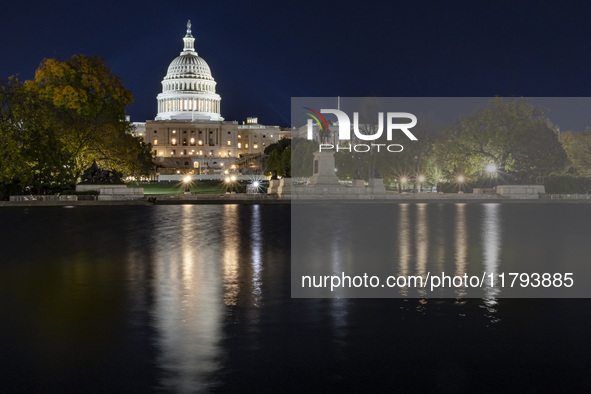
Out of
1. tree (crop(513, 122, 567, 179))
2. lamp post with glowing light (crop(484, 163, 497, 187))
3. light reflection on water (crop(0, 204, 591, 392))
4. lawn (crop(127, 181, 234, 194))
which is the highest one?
tree (crop(513, 122, 567, 179))

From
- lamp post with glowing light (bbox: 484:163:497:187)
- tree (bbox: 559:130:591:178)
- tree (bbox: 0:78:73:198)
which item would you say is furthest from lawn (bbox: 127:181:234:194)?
tree (bbox: 559:130:591:178)

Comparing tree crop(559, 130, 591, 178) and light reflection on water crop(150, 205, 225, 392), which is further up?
tree crop(559, 130, 591, 178)

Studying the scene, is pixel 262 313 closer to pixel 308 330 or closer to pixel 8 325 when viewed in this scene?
pixel 308 330

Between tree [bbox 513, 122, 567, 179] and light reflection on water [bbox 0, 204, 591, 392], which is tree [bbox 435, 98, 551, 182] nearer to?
tree [bbox 513, 122, 567, 179]

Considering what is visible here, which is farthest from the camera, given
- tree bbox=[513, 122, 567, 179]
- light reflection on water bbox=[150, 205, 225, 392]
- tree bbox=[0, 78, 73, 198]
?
tree bbox=[513, 122, 567, 179]

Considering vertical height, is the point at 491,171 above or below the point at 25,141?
below

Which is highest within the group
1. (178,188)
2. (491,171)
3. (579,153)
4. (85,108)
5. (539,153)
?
(85,108)

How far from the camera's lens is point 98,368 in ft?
27.1
